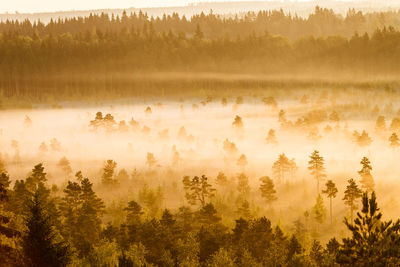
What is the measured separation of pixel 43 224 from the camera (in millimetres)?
50594

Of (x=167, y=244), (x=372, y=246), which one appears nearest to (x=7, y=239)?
(x=372, y=246)

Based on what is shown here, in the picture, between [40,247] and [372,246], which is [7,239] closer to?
[40,247]

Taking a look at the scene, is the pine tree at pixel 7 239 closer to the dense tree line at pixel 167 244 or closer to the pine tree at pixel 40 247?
the dense tree line at pixel 167 244

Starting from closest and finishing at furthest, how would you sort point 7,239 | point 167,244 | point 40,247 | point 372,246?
point 7,239
point 40,247
point 372,246
point 167,244

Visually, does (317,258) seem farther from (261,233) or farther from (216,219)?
(216,219)

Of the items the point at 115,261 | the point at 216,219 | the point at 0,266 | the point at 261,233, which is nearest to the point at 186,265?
the point at 115,261

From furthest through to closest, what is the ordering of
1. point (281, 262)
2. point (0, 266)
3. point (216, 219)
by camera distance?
point (216, 219), point (281, 262), point (0, 266)

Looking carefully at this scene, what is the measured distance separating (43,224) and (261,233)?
346 ft

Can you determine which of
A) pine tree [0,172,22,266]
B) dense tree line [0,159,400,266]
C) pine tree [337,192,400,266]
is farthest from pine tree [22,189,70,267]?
pine tree [337,192,400,266]

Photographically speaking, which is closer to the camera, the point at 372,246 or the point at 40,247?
the point at 40,247

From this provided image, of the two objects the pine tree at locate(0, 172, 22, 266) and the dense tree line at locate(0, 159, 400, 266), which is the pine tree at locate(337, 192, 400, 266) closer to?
the dense tree line at locate(0, 159, 400, 266)

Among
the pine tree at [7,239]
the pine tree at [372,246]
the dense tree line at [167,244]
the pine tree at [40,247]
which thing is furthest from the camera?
the pine tree at [372,246]

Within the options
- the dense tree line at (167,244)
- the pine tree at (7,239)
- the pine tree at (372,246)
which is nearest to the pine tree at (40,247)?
the dense tree line at (167,244)

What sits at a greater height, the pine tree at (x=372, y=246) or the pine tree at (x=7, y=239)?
the pine tree at (x=7, y=239)
